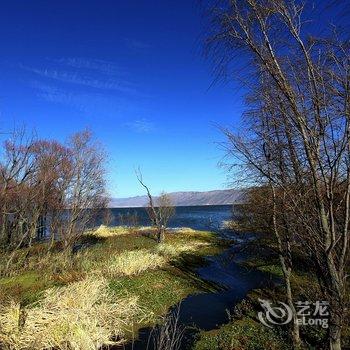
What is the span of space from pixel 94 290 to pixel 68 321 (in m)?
3.08

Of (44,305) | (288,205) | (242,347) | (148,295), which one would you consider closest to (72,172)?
(148,295)

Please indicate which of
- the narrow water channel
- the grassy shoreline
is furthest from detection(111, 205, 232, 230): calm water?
the grassy shoreline

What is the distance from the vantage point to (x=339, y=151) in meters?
4.13

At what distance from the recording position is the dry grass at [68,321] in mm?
9297

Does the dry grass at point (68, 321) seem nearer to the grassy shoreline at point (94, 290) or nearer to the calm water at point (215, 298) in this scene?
the grassy shoreline at point (94, 290)

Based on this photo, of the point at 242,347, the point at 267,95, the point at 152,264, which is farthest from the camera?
the point at 152,264

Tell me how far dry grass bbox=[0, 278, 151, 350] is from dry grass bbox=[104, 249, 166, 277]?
442 cm

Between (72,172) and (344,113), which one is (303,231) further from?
(72,172)

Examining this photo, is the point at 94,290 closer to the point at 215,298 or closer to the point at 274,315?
the point at 215,298

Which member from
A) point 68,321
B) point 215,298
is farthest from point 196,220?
point 68,321

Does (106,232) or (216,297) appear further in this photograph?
(106,232)

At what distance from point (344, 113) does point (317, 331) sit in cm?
769

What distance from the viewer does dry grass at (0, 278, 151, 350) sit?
9.30 metres

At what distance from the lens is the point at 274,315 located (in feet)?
36.7
